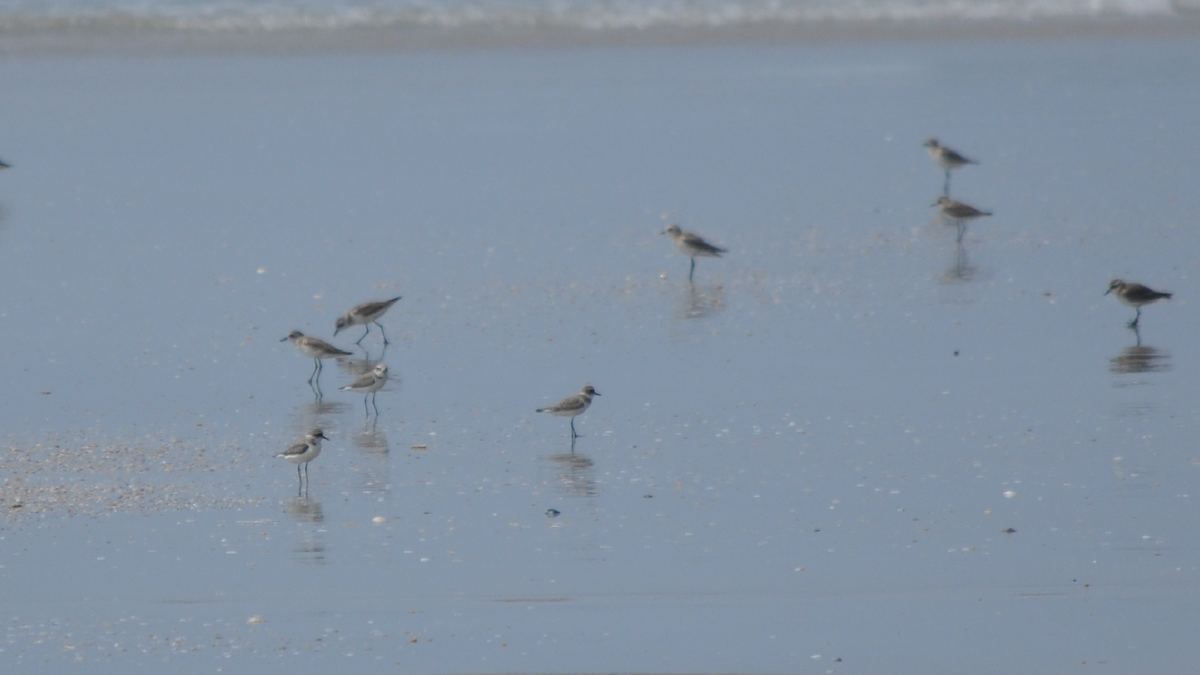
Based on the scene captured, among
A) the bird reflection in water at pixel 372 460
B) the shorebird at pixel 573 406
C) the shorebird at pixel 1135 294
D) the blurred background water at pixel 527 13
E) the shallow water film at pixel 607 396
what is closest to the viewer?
the shallow water film at pixel 607 396

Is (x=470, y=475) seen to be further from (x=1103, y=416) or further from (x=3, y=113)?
(x=3, y=113)

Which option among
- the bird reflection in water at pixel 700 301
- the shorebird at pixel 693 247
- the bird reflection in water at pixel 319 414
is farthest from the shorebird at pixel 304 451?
the shorebird at pixel 693 247

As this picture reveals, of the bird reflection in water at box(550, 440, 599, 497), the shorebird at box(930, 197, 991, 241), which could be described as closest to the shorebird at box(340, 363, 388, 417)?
the bird reflection in water at box(550, 440, 599, 497)

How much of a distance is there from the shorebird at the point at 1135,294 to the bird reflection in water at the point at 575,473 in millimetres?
4996

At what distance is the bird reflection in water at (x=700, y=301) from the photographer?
13.9 m

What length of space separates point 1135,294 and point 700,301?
3.65 metres

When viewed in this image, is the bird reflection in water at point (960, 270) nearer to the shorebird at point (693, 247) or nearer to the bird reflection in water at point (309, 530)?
the shorebird at point (693, 247)

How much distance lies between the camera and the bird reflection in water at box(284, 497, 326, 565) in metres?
8.55

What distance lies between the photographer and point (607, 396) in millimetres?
11523

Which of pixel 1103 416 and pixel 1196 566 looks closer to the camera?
pixel 1196 566

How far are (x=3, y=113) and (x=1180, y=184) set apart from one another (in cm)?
1772

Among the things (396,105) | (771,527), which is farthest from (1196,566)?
(396,105)

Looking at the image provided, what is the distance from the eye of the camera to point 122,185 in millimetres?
19922

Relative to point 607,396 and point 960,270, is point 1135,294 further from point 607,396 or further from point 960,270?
point 607,396
